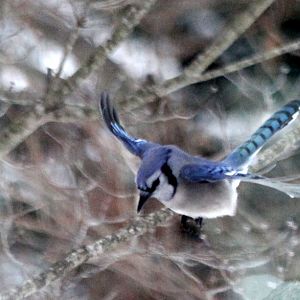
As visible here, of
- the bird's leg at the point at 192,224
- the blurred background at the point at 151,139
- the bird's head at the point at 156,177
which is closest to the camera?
the bird's head at the point at 156,177

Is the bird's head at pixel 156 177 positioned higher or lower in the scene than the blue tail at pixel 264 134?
lower

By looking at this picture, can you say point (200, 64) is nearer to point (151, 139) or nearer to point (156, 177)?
point (156, 177)

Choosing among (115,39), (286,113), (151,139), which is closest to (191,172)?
(286,113)

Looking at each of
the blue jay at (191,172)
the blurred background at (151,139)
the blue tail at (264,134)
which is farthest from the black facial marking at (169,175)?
the blurred background at (151,139)

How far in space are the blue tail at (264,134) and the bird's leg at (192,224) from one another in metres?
0.32

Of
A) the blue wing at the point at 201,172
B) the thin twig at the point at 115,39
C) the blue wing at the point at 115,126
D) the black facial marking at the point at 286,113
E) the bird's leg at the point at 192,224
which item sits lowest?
the bird's leg at the point at 192,224

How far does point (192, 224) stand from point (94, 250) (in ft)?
1.10

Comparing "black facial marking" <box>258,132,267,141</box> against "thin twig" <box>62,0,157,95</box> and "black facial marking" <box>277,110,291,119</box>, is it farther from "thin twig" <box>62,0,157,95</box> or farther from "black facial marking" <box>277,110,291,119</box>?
"thin twig" <box>62,0,157,95</box>

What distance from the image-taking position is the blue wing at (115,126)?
1624mm

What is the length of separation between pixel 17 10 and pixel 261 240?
1.33 meters

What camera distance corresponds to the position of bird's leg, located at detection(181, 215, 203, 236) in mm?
1979

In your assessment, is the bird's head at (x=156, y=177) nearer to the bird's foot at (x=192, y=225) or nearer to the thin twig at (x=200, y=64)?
the thin twig at (x=200, y=64)

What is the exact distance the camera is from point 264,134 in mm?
1645

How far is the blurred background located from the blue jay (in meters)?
0.81
